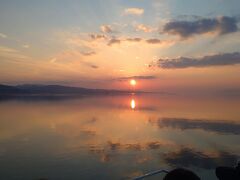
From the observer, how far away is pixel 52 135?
1238 inches

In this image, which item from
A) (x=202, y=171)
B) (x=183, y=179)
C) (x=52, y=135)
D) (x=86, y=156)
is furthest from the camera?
(x=52, y=135)

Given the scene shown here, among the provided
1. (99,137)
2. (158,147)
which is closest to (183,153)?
(158,147)

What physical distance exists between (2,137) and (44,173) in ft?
43.9

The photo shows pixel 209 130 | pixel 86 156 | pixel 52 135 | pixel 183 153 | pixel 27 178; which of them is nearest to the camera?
pixel 27 178

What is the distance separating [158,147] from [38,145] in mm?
11082

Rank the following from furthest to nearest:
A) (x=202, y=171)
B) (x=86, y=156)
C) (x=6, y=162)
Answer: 1. (x=86, y=156)
2. (x=6, y=162)
3. (x=202, y=171)

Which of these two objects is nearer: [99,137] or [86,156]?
[86,156]

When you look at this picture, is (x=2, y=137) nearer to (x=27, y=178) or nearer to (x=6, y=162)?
(x=6, y=162)

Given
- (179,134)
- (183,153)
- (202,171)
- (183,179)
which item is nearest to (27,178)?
(202,171)

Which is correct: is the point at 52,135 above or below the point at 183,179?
below

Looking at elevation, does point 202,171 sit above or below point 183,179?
below

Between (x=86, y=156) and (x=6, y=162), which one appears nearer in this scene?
(x=6, y=162)

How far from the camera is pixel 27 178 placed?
674 inches

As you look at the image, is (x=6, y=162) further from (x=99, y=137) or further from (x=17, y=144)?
(x=99, y=137)
